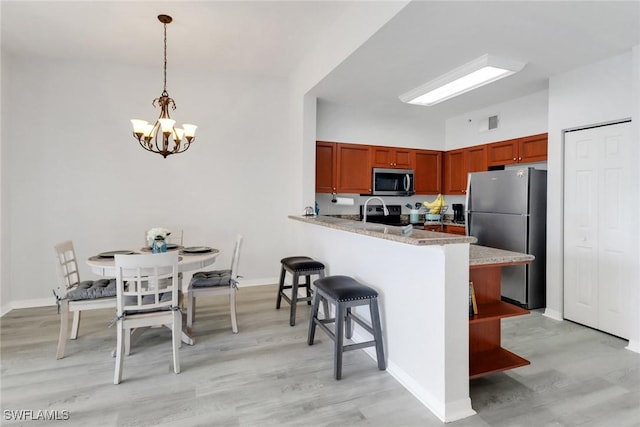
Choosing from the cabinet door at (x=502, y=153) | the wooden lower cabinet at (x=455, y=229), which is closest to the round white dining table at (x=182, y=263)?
the wooden lower cabinet at (x=455, y=229)

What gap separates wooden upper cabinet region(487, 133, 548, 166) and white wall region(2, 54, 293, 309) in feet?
9.81

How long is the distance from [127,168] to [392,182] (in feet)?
12.2

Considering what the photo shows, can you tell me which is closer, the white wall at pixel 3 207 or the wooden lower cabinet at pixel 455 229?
the white wall at pixel 3 207

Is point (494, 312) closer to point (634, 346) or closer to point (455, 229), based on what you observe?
point (634, 346)

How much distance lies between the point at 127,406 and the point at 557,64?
4.54 metres

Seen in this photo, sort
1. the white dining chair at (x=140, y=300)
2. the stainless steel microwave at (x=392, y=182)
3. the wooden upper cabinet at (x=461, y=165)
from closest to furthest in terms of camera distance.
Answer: the white dining chair at (x=140, y=300)
the wooden upper cabinet at (x=461, y=165)
the stainless steel microwave at (x=392, y=182)

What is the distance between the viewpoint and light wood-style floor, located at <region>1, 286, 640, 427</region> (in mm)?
1870

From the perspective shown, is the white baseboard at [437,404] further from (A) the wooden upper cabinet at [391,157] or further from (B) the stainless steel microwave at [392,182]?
(A) the wooden upper cabinet at [391,157]

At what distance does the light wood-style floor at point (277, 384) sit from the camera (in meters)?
1.87

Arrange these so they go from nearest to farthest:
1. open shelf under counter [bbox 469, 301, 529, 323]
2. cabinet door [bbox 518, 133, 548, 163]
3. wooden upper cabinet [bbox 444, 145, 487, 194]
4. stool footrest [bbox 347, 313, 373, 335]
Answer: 1. open shelf under counter [bbox 469, 301, 529, 323]
2. stool footrest [bbox 347, 313, 373, 335]
3. cabinet door [bbox 518, 133, 548, 163]
4. wooden upper cabinet [bbox 444, 145, 487, 194]

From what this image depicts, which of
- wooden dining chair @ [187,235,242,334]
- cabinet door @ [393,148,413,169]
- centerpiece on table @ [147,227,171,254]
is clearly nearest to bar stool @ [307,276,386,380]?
wooden dining chair @ [187,235,242,334]

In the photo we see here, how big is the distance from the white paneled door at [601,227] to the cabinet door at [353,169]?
2.44 metres

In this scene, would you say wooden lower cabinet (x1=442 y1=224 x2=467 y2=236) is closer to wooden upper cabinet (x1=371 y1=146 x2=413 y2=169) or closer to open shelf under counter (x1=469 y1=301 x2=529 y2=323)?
wooden upper cabinet (x1=371 y1=146 x2=413 y2=169)

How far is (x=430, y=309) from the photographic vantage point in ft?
6.43
